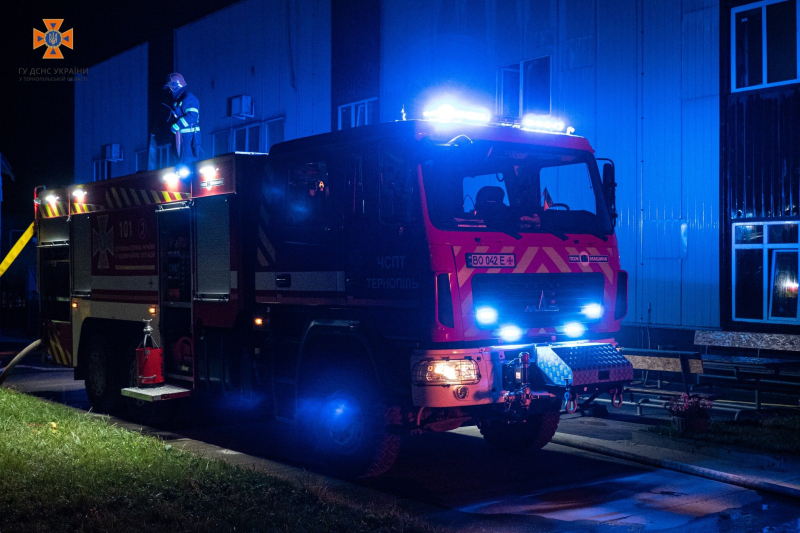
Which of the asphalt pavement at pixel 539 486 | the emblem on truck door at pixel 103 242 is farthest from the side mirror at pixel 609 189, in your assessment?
the emblem on truck door at pixel 103 242

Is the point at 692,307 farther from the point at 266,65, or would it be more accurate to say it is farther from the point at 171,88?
the point at 266,65

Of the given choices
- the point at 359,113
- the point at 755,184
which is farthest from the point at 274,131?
the point at 755,184

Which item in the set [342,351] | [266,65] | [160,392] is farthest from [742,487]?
[266,65]

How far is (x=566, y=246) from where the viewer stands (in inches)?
310

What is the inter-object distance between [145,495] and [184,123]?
5774 millimetres

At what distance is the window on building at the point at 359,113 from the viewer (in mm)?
21734

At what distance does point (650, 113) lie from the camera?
1566cm

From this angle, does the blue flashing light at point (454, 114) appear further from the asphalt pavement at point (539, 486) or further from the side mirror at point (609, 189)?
the asphalt pavement at point (539, 486)

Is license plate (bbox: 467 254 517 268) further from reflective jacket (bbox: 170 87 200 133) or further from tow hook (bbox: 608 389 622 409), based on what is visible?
reflective jacket (bbox: 170 87 200 133)

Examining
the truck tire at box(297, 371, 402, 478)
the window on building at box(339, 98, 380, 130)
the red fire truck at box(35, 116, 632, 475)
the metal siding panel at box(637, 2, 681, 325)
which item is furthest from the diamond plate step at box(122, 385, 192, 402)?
the window on building at box(339, 98, 380, 130)

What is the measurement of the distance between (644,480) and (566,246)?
210 centimetres

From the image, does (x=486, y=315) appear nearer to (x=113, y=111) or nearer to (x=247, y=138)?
(x=247, y=138)

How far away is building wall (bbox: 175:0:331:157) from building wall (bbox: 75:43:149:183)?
10.3 feet

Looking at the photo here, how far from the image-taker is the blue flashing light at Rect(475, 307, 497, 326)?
7.23 m
